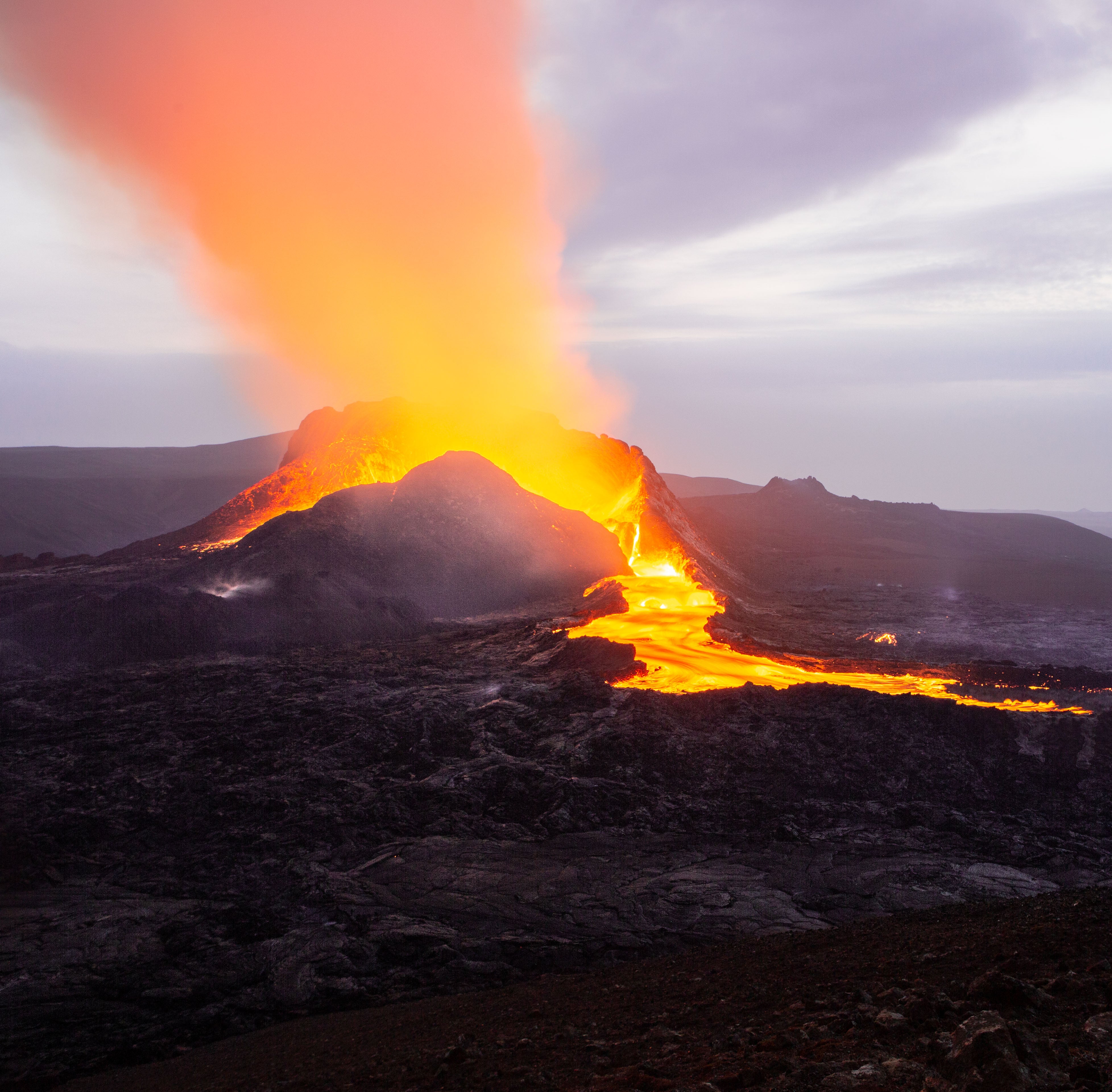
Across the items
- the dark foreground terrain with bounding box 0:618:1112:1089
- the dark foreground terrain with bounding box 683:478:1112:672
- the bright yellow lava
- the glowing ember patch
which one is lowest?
the dark foreground terrain with bounding box 0:618:1112:1089

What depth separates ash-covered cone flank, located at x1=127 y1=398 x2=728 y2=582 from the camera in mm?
38000

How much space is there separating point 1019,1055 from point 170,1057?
7.71m

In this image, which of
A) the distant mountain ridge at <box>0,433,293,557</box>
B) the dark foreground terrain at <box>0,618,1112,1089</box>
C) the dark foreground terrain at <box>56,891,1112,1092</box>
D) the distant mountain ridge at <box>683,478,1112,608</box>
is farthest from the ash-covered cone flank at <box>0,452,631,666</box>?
the distant mountain ridge at <box>0,433,293,557</box>

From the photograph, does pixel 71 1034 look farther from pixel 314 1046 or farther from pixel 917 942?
pixel 917 942

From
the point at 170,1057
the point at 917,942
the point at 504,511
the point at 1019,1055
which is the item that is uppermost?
the point at 504,511

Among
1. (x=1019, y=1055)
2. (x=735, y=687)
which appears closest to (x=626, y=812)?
(x=735, y=687)

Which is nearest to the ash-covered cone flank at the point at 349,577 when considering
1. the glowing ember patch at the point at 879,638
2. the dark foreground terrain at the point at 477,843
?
the dark foreground terrain at the point at 477,843

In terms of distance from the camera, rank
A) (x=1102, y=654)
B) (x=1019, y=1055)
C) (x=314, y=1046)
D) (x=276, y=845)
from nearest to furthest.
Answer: (x=1019, y=1055) → (x=314, y=1046) → (x=276, y=845) → (x=1102, y=654)

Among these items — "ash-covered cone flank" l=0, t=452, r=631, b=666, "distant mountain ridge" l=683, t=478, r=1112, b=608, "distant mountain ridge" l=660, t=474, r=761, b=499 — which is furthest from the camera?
"distant mountain ridge" l=660, t=474, r=761, b=499

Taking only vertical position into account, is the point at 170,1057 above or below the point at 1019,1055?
below

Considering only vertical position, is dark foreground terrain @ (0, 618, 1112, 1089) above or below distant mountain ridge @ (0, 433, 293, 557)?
below

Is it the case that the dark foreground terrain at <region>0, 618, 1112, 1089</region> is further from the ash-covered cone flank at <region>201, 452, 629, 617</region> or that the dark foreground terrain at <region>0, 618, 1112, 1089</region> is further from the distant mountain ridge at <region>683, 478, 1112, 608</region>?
the distant mountain ridge at <region>683, 478, 1112, 608</region>

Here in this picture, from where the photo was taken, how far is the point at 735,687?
1797cm

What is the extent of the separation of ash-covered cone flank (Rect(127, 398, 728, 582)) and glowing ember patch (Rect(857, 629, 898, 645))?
931cm
